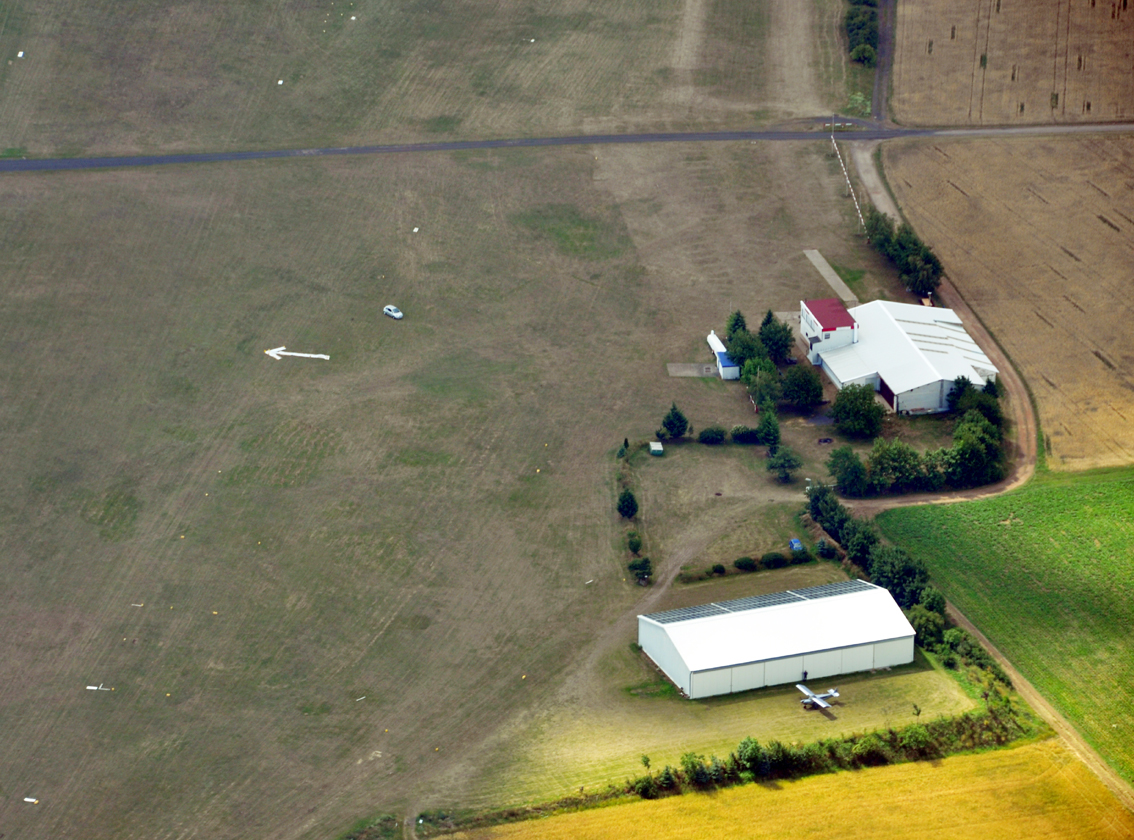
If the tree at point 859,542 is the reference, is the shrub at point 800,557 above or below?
below

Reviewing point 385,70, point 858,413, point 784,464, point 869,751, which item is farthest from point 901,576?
point 385,70

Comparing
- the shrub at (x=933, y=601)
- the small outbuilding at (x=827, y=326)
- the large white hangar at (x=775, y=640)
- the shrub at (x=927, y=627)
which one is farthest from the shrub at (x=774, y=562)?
the small outbuilding at (x=827, y=326)

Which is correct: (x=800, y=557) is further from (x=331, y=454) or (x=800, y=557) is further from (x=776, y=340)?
(x=331, y=454)

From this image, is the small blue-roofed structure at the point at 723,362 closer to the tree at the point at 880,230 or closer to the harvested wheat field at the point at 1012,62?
the tree at the point at 880,230

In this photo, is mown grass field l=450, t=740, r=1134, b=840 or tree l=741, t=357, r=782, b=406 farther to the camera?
tree l=741, t=357, r=782, b=406

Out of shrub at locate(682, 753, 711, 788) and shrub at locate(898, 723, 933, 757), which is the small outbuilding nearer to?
shrub at locate(898, 723, 933, 757)

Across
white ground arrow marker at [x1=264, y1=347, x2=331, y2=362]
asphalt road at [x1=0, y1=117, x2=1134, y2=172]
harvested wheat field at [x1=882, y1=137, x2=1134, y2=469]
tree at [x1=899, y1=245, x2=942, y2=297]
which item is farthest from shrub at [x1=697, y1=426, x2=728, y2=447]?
asphalt road at [x1=0, y1=117, x2=1134, y2=172]

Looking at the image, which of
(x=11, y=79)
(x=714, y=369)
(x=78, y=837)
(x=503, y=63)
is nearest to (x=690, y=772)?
(x=78, y=837)
